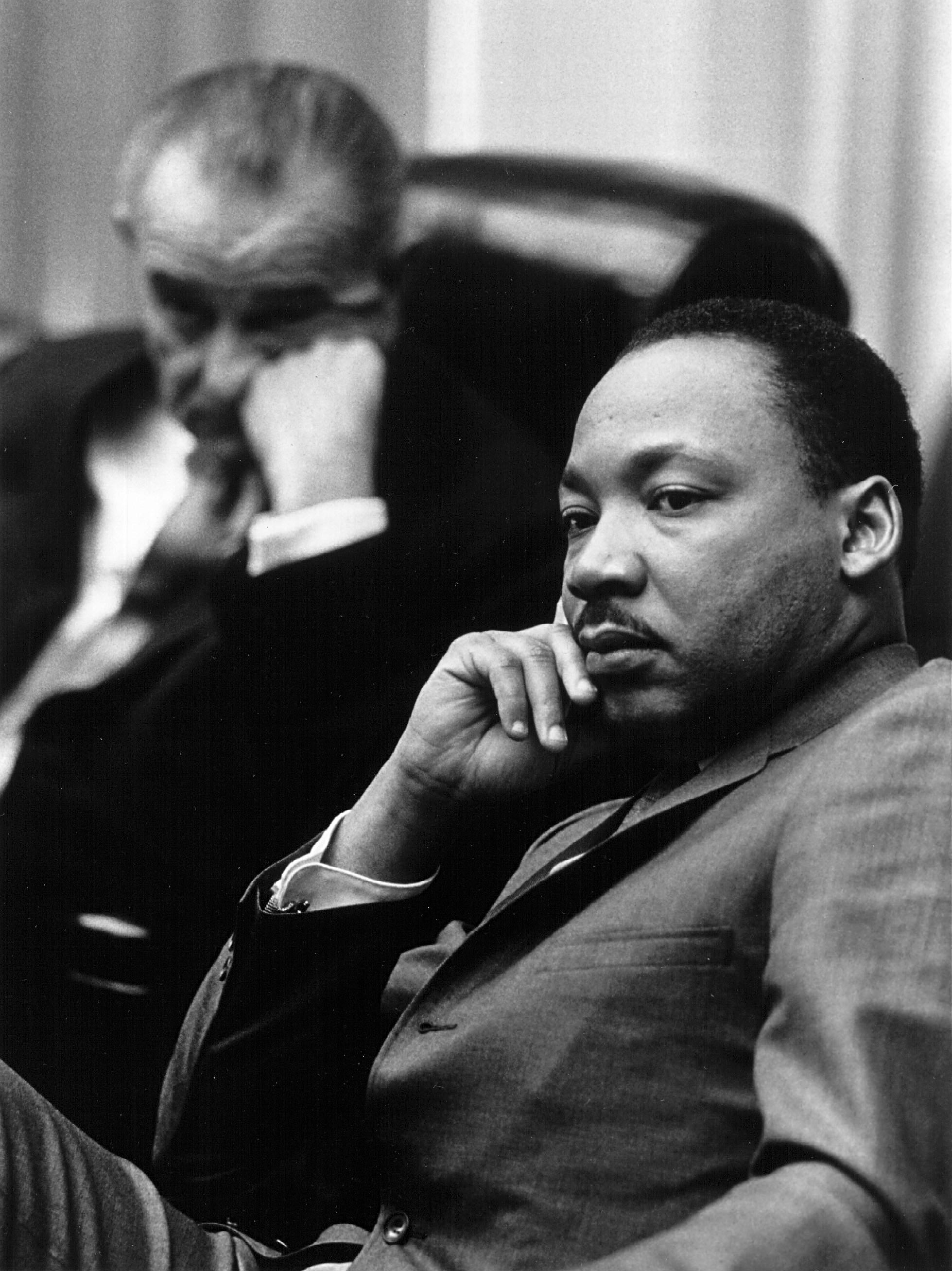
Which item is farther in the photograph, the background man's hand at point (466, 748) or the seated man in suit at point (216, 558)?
the seated man in suit at point (216, 558)

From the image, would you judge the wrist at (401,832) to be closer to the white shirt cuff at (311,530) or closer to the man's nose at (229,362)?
the white shirt cuff at (311,530)

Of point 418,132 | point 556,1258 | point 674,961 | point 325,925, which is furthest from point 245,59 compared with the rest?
point 556,1258

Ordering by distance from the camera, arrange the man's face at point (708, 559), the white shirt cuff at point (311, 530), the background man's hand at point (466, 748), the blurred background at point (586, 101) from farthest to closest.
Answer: the white shirt cuff at point (311, 530) < the blurred background at point (586, 101) < the background man's hand at point (466, 748) < the man's face at point (708, 559)

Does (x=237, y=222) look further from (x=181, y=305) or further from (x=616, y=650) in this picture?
(x=616, y=650)

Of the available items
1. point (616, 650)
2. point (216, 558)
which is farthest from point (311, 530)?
point (616, 650)

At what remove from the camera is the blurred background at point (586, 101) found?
1401mm

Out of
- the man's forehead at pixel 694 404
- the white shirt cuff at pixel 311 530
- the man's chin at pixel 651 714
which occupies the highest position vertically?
the man's forehead at pixel 694 404

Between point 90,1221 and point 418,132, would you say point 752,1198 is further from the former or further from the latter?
point 418,132

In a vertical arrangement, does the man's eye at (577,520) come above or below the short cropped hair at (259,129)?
below

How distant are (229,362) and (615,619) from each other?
2.16 ft

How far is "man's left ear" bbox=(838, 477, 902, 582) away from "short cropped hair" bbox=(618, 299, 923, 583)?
13mm

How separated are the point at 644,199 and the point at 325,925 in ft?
2.44

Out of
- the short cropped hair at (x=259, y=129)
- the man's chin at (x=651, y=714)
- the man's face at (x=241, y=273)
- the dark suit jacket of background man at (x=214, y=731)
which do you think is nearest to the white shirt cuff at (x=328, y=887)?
the dark suit jacket of background man at (x=214, y=731)

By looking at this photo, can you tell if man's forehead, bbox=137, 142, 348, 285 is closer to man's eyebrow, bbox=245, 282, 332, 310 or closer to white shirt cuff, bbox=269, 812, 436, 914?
man's eyebrow, bbox=245, 282, 332, 310
